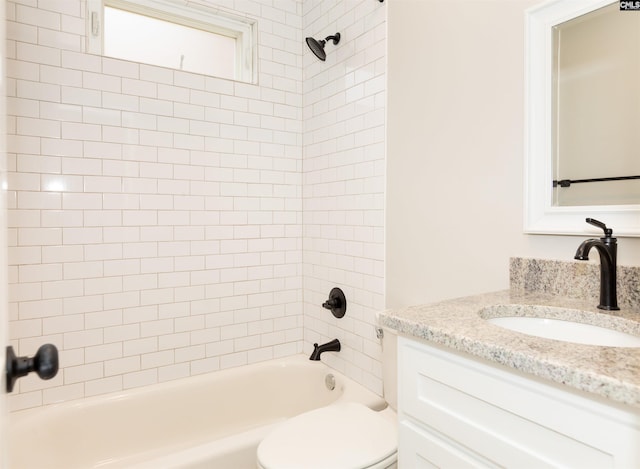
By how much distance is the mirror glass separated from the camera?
3.38 feet

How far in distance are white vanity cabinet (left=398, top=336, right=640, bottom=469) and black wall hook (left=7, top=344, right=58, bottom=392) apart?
714mm

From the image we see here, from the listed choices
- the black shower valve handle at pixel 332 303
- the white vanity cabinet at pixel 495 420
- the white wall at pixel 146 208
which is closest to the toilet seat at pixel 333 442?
the white vanity cabinet at pixel 495 420

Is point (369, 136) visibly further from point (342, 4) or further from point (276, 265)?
point (276, 265)

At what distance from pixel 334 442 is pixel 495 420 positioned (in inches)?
28.9

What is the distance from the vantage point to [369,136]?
1.89m

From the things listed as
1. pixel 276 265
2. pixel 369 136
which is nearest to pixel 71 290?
pixel 276 265

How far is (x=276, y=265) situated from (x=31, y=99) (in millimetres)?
1442

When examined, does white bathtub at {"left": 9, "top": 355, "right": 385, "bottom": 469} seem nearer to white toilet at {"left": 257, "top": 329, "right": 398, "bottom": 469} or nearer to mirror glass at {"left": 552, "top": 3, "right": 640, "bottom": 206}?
white toilet at {"left": 257, "top": 329, "right": 398, "bottom": 469}

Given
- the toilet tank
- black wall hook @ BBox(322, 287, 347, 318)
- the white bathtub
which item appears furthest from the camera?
black wall hook @ BBox(322, 287, 347, 318)

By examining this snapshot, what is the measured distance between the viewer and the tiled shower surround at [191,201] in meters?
1.77

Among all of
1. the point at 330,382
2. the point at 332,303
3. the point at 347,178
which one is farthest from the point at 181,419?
the point at 347,178

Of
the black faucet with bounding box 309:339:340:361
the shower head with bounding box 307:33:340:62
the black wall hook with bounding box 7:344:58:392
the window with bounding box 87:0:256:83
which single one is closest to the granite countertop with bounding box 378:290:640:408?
the black wall hook with bounding box 7:344:58:392

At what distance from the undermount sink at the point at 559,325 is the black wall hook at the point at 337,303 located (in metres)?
1.09

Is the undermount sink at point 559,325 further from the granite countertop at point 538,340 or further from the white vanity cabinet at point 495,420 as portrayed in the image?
the white vanity cabinet at point 495,420
